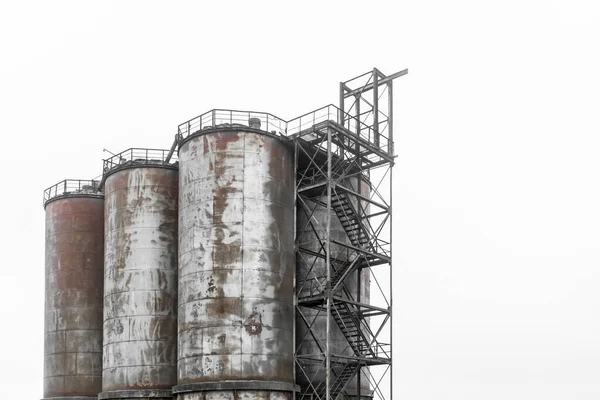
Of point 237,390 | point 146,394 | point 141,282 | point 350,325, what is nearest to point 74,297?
point 141,282

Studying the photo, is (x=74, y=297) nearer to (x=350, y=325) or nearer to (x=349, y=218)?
(x=350, y=325)

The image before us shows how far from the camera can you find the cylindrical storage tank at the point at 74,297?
50.4 metres

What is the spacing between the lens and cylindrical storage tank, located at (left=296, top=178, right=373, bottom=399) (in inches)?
1709

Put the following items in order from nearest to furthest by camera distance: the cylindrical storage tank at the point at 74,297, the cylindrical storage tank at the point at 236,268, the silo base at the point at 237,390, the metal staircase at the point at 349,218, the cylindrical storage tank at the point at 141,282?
the silo base at the point at 237,390
the cylindrical storage tank at the point at 236,268
the metal staircase at the point at 349,218
the cylindrical storage tank at the point at 141,282
the cylindrical storage tank at the point at 74,297

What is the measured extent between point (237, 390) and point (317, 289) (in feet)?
21.9

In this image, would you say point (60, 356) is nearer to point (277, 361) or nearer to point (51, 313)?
point (51, 313)

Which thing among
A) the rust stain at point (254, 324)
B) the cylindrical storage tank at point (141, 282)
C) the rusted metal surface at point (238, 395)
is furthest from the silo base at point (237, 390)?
the cylindrical storage tank at point (141, 282)

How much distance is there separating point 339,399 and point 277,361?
4508 mm

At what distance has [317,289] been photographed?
1681 inches

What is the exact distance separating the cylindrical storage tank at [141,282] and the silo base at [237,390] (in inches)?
197

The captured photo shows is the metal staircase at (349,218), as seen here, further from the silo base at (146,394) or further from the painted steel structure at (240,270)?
the silo base at (146,394)

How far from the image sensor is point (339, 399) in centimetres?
4294

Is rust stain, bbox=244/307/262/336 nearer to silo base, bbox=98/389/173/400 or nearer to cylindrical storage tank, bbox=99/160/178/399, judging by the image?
cylindrical storage tank, bbox=99/160/178/399

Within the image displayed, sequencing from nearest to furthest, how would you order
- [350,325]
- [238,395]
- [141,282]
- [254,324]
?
[238,395]
[254,324]
[350,325]
[141,282]
